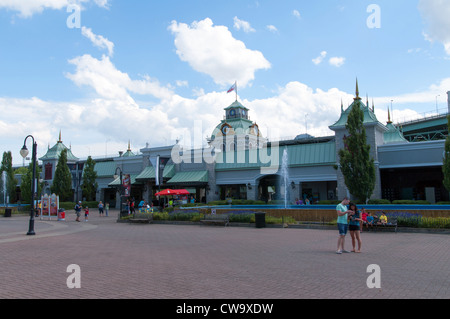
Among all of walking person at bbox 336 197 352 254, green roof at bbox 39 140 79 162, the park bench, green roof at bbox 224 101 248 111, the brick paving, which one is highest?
green roof at bbox 224 101 248 111

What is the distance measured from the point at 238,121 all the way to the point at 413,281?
169ft

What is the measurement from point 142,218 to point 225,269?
18.4 m

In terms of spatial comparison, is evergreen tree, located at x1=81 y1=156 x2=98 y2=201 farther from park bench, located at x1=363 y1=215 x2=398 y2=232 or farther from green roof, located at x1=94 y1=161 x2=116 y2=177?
park bench, located at x1=363 y1=215 x2=398 y2=232

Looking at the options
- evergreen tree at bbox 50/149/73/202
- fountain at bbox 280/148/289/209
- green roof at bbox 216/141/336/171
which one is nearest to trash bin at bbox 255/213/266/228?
green roof at bbox 216/141/336/171

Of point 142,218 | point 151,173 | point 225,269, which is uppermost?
point 151,173

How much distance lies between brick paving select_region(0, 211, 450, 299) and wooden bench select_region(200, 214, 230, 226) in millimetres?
7830

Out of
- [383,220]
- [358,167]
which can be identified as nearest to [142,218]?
[358,167]

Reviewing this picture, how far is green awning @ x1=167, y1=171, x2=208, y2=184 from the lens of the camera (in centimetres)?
4309

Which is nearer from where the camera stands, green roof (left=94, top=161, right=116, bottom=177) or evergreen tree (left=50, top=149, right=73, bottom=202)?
evergreen tree (left=50, top=149, right=73, bottom=202)

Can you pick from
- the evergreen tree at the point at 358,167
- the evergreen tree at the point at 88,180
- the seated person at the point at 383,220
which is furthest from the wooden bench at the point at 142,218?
the evergreen tree at the point at 88,180

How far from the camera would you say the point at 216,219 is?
23.8m

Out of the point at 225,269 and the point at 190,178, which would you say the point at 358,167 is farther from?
the point at 190,178

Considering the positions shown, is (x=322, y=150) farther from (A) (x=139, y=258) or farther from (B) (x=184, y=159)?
(A) (x=139, y=258)

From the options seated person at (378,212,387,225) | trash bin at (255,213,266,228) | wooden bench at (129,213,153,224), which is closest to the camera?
seated person at (378,212,387,225)
